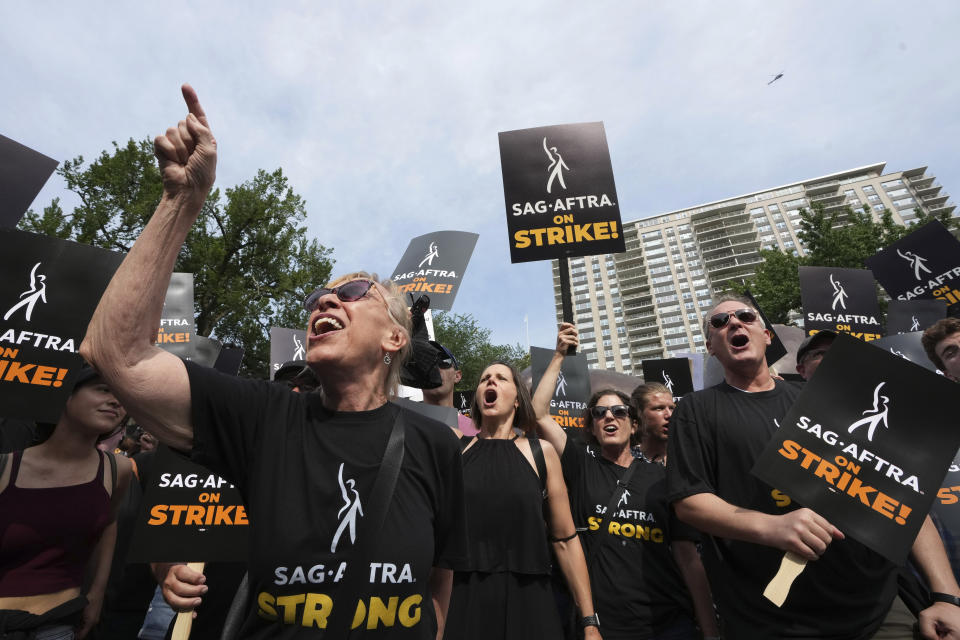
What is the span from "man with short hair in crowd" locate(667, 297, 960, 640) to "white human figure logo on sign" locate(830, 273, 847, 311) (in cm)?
513

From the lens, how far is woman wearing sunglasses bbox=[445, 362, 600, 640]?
2709 millimetres

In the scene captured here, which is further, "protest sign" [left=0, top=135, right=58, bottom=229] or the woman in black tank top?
"protest sign" [left=0, top=135, right=58, bottom=229]

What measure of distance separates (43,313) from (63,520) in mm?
1175

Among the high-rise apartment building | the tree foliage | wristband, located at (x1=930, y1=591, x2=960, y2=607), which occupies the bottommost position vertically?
wristband, located at (x1=930, y1=591, x2=960, y2=607)

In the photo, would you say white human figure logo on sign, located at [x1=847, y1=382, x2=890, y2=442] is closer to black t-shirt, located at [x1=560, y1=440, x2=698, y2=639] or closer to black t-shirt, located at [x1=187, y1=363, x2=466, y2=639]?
black t-shirt, located at [x1=560, y1=440, x2=698, y2=639]

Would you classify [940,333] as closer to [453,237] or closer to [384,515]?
[384,515]

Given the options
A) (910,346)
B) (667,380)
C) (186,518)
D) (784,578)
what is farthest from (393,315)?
(910,346)

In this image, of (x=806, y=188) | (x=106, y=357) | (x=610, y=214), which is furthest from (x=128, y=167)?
(x=806, y=188)

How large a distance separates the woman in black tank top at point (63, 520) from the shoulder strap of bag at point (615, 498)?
2762mm

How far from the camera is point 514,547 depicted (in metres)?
2.85

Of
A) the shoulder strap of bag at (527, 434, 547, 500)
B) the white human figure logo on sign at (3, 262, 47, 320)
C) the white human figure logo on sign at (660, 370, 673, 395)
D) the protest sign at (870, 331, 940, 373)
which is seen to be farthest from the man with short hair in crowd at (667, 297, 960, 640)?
the white human figure logo on sign at (660, 370, 673, 395)

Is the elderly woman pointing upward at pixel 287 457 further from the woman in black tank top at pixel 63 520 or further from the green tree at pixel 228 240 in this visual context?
the green tree at pixel 228 240

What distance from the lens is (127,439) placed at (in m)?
→ 6.46

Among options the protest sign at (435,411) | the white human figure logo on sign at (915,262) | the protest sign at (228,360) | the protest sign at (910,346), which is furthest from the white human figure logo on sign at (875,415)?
the protest sign at (228,360)
